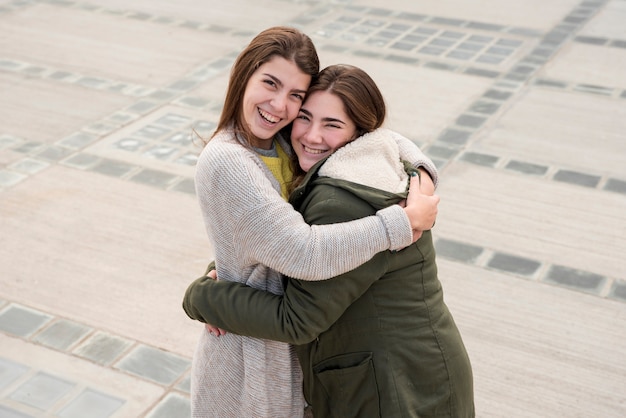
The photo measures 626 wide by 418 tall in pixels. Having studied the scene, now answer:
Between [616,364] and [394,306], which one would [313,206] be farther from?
[616,364]

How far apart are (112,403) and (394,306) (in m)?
1.80

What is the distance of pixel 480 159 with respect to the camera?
5.88 meters

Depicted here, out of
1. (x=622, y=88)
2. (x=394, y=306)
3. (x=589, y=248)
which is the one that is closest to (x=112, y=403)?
(x=394, y=306)

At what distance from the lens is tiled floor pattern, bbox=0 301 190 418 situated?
3.66m

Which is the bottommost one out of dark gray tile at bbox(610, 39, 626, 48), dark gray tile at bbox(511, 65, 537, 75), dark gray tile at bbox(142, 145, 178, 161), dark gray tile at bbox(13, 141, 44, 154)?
dark gray tile at bbox(610, 39, 626, 48)

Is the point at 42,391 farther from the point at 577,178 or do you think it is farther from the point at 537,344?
the point at 577,178

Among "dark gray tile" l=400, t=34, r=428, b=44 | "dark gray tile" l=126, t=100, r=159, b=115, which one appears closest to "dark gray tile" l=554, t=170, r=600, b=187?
"dark gray tile" l=400, t=34, r=428, b=44

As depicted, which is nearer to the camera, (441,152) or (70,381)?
(70,381)

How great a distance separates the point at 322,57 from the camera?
24.7 feet

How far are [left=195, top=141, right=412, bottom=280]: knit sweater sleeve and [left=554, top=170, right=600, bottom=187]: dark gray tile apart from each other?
3569 millimetres

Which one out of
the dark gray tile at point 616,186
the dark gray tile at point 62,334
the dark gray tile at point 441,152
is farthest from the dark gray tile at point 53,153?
the dark gray tile at point 616,186

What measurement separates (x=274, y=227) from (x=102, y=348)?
6.76 feet

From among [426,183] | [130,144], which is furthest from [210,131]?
[426,183]

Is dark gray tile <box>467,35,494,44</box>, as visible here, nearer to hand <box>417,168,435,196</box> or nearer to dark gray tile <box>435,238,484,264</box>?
dark gray tile <box>435,238,484,264</box>
